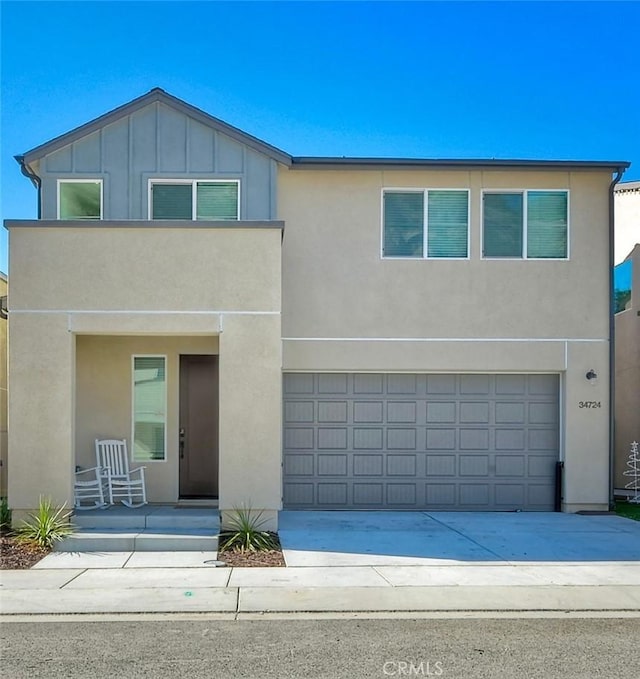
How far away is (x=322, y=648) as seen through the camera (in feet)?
20.4

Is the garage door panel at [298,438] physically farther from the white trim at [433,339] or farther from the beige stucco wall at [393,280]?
the beige stucco wall at [393,280]

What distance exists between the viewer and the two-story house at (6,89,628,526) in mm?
12547

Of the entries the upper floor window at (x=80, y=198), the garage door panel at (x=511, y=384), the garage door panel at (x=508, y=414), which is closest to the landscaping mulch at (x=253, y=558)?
the garage door panel at (x=508, y=414)

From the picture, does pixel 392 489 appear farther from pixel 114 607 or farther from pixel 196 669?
pixel 196 669

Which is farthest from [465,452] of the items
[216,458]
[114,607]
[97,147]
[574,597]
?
[97,147]

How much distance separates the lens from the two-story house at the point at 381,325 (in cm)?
1255

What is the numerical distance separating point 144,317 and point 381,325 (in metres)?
4.27

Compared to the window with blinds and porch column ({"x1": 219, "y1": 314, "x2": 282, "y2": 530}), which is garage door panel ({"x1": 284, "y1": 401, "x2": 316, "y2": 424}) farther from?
porch column ({"x1": 219, "y1": 314, "x2": 282, "y2": 530})

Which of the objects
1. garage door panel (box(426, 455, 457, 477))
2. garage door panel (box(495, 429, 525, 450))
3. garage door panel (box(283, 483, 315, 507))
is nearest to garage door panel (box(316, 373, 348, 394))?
garage door panel (box(283, 483, 315, 507))

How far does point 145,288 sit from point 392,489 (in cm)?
560

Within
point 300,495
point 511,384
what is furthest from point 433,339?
point 300,495

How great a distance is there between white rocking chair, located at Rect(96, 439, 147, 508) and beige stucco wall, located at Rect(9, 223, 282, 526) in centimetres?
149

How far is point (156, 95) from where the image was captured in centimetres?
1247

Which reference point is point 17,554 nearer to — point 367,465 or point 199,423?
point 199,423
